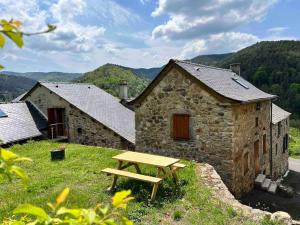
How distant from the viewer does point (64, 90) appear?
21000 millimetres

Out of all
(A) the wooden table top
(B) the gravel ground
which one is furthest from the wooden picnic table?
(B) the gravel ground

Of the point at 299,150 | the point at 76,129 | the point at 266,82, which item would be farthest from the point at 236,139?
the point at 266,82

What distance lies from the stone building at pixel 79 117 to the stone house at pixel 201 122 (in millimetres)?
3155

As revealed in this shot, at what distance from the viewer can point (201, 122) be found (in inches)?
530

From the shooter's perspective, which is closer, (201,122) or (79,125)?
(201,122)

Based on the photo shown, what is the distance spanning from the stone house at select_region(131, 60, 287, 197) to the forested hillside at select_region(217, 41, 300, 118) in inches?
2353

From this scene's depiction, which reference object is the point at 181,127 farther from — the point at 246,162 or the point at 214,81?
the point at 246,162

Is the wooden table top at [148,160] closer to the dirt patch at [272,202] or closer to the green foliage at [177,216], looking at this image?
the green foliage at [177,216]

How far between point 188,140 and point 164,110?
68.8 inches

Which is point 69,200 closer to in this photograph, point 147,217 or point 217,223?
point 147,217

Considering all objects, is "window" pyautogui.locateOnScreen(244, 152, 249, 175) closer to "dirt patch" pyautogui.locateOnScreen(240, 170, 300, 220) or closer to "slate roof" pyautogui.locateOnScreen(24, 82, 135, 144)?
"dirt patch" pyautogui.locateOnScreen(240, 170, 300, 220)

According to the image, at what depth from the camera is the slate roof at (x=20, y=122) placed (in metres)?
16.8

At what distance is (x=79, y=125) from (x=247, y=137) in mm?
9804

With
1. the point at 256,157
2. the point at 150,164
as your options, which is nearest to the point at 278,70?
the point at 256,157
